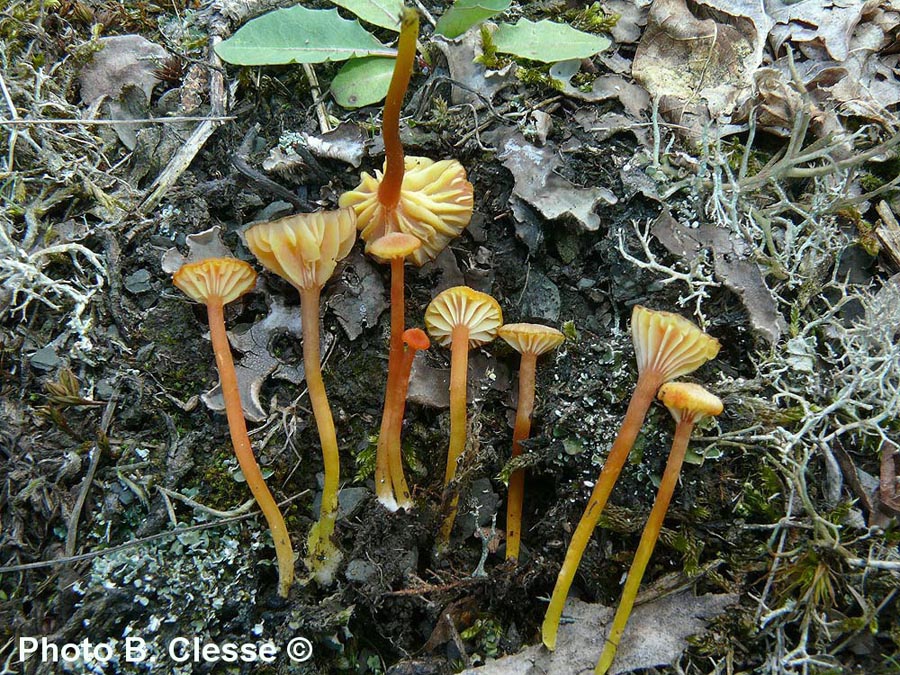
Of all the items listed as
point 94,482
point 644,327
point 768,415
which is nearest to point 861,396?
point 768,415

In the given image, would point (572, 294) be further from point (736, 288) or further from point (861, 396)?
point (861, 396)

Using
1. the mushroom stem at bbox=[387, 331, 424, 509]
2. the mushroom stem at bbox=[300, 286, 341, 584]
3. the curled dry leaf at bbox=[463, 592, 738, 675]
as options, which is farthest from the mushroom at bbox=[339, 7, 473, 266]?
the curled dry leaf at bbox=[463, 592, 738, 675]

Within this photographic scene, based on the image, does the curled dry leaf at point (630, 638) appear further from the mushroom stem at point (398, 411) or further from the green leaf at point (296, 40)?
the green leaf at point (296, 40)

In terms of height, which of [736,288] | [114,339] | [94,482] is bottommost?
[94,482]

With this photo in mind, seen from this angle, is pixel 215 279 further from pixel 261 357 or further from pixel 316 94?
pixel 316 94

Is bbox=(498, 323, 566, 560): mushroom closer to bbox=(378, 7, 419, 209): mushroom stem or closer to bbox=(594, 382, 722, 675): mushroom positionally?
bbox=(594, 382, 722, 675): mushroom
